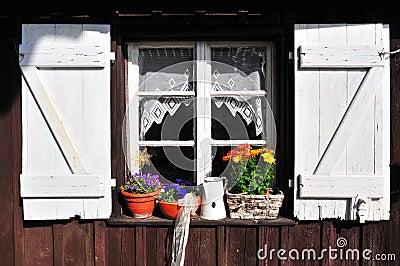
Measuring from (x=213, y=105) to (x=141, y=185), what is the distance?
765mm

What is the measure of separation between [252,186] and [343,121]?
0.75 metres

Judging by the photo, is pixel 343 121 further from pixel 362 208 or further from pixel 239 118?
pixel 239 118

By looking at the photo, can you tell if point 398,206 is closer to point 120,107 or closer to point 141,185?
point 141,185

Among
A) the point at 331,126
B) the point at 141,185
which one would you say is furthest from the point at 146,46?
the point at 331,126

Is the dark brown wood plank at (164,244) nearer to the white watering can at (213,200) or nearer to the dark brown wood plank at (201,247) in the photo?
the dark brown wood plank at (201,247)

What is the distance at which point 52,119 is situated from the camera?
3352 mm

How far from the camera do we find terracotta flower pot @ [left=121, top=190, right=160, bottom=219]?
3.46 metres

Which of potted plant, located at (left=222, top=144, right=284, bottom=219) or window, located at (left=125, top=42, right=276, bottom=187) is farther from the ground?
window, located at (left=125, top=42, right=276, bottom=187)

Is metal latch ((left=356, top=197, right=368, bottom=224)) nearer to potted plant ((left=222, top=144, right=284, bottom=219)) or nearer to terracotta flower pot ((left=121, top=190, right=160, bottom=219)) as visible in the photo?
potted plant ((left=222, top=144, right=284, bottom=219))

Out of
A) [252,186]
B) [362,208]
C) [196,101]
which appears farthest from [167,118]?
[362,208]

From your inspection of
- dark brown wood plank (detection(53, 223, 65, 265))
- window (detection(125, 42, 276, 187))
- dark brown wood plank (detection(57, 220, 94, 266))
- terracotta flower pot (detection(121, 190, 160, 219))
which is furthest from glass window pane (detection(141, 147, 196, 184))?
dark brown wood plank (detection(53, 223, 65, 265))

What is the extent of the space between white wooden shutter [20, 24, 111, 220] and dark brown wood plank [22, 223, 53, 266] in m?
0.13

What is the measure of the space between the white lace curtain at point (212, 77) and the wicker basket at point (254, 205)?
1.64ft

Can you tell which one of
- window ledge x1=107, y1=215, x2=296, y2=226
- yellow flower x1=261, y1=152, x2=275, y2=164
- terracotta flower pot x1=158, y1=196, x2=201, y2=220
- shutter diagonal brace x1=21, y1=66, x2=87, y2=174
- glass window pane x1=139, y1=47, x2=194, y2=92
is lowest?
window ledge x1=107, y1=215, x2=296, y2=226
